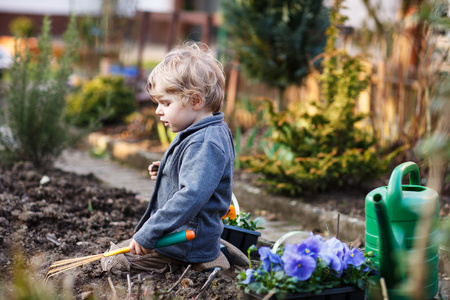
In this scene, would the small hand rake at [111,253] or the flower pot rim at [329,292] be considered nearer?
the flower pot rim at [329,292]

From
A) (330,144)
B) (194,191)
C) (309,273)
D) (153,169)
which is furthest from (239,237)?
(330,144)

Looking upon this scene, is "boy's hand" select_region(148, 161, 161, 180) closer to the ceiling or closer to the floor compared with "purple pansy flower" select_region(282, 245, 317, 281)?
closer to the ceiling

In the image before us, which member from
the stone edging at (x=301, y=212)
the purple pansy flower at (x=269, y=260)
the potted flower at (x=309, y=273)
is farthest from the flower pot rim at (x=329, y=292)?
the stone edging at (x=301, y=212)

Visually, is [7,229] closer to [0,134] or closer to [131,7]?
[0,134]

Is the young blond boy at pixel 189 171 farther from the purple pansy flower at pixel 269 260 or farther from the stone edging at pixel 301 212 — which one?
the stone edging at pixel 301 212

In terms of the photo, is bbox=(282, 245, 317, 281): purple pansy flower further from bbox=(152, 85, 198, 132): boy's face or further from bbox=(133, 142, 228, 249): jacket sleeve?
bbox=(152, 85, 198, 132): boy's face

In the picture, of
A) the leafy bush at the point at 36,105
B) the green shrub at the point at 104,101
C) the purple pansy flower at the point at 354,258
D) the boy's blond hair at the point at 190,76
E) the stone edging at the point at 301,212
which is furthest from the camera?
the green shrub at the point at 104,101

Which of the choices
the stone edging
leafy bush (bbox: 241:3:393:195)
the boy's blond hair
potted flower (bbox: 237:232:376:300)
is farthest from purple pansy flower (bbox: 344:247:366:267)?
leafy bush (bbox: 241:3:393:195)

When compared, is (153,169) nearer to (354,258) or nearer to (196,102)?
(196,102)

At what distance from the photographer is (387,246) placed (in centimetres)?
220

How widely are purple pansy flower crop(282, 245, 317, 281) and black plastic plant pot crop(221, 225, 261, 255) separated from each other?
0.86 metres

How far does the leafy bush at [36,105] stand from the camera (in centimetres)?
466

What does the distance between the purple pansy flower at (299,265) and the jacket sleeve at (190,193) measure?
491 mm

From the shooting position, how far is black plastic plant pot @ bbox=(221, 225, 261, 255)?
2846 mm
